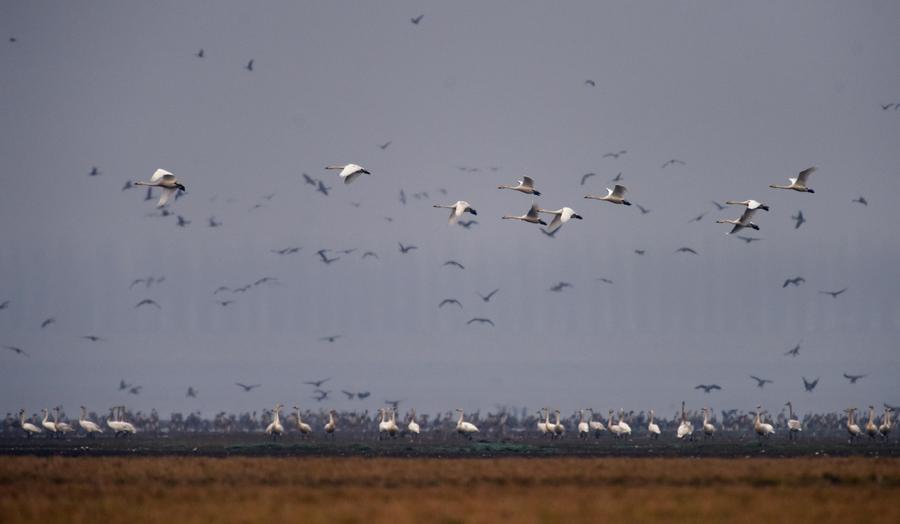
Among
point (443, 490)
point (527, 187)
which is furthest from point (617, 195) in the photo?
point (443, 490)

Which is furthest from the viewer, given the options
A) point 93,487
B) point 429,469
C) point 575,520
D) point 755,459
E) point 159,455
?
point 159,455

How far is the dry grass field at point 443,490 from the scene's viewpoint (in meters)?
34.7

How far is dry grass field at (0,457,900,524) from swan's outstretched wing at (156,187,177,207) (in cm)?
983

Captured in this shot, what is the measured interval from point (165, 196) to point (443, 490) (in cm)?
2161

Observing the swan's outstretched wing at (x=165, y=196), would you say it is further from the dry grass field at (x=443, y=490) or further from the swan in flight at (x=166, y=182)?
the dry grass field at (x=443, y=490)

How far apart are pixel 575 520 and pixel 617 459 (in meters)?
21.0

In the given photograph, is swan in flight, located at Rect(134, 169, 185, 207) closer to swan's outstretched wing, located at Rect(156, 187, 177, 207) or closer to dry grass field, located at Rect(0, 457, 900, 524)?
swan's outstretched wing, located at Rect(156, 187, 177, 207)

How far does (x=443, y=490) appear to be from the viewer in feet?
134

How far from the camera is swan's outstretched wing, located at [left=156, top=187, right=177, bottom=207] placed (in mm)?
55469

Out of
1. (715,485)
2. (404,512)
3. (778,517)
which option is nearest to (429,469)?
(715,485)

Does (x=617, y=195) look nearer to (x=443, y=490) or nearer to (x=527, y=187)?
(x=527, y=187)

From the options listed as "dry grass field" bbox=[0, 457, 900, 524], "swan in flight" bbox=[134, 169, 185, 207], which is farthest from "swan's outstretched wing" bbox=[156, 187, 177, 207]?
"dry grass field" bbox=[0, 457, 900, 524]

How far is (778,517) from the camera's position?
34.3 meters

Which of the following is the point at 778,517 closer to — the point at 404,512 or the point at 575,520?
the point at 575,520
